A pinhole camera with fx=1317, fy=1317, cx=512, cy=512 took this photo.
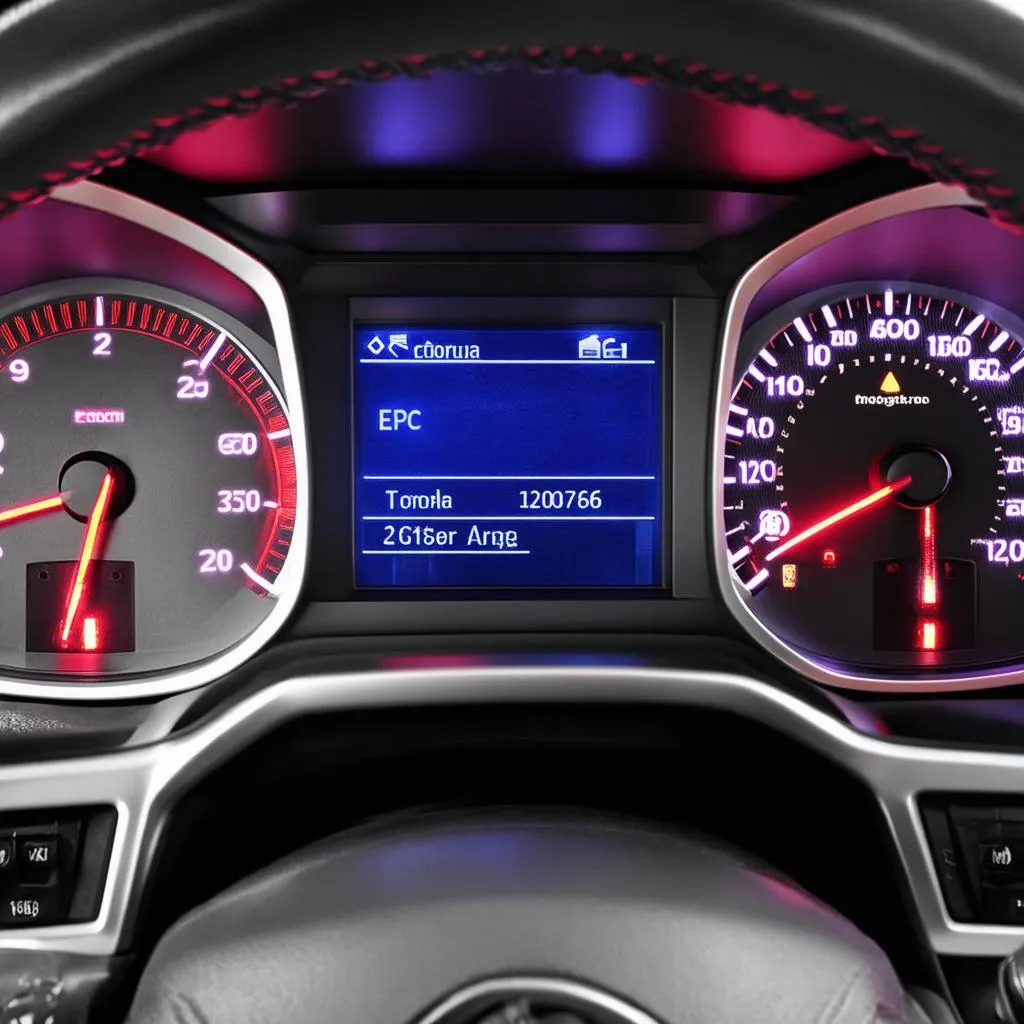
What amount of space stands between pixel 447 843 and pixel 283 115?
3.60 feet

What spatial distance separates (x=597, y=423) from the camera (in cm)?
251

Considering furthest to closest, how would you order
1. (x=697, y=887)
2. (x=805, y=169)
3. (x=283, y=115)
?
(x=805, y=169)
(x=283, y=115)
(x=697, y=887)

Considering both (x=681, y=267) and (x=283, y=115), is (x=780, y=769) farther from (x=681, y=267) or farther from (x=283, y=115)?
(x=283, y=115)

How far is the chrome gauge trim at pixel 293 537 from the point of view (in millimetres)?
2367

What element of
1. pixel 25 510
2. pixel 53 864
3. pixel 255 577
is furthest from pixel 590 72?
pixel 25 510

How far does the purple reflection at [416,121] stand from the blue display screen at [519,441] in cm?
45

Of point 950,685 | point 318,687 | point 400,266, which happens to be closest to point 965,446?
point 950,685

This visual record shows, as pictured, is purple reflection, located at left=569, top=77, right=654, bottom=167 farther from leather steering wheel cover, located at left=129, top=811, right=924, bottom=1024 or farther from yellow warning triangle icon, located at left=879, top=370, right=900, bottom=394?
leather steering wheel cover, located at left=129, top=811, right=924, bottom=1024

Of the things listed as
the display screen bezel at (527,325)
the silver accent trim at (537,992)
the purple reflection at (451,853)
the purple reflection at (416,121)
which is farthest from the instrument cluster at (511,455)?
the silver accent trim at (537,992)

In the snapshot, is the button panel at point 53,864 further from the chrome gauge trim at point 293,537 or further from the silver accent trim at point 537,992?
the silver accent trim at point 537,992

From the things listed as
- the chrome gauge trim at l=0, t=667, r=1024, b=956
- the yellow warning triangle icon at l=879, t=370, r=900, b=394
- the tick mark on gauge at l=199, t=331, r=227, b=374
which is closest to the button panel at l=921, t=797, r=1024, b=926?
the chrome gauge trim at l=0, t=667, r=1024, b=956

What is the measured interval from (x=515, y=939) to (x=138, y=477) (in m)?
1.69

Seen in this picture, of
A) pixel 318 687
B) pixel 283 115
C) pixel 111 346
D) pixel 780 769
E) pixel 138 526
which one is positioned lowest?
pixel 780 769

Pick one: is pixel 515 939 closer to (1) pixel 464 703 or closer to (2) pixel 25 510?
(1) pixel 464 703
